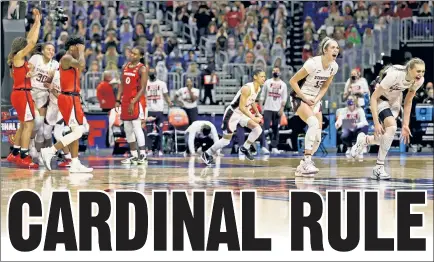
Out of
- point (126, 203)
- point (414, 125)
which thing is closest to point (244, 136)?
point (414, 125)

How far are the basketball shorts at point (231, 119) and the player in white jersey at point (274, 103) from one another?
377 cm

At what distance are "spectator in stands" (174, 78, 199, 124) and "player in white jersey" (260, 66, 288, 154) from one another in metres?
1.44

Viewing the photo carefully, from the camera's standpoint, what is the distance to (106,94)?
22391mm

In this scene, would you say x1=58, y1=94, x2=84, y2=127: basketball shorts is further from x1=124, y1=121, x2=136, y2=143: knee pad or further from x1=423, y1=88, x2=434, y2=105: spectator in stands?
x1=423, y1=88, x2=434, y2=105: spectator in stands

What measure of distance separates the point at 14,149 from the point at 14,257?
31.2 ft

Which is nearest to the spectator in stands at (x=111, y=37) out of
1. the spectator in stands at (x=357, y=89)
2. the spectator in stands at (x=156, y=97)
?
the spectator in stands at (x=156, y=97)

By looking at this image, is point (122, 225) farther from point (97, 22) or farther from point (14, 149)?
point (97, 22)

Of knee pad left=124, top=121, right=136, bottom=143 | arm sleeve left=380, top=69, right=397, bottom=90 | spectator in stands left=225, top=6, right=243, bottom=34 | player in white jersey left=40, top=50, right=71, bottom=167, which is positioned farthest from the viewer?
spectator in stands left=225, top=6, right=243, bottom=34

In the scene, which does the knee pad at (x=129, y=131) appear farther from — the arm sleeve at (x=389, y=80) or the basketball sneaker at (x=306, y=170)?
the arm sleeve at (x=389, y=80)

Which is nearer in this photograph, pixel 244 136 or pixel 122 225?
pixel 122 225

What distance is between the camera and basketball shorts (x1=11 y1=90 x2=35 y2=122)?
15438 millimetres

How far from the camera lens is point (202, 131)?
20828 millimetres

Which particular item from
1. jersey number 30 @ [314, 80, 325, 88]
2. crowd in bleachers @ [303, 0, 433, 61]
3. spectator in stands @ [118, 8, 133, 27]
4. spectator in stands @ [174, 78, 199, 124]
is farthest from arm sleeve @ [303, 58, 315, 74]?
spectator in stands @ [118, 8, 133, 27]

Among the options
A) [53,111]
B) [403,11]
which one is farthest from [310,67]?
[403,11]
